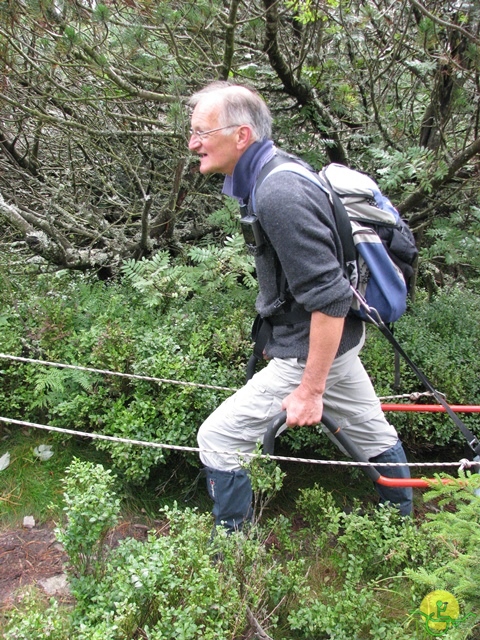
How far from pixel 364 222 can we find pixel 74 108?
307 cm

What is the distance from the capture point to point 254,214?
2.32 metres

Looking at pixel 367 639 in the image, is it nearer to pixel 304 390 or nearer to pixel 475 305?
pixel 304 390

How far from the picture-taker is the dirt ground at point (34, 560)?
2619 millimetres

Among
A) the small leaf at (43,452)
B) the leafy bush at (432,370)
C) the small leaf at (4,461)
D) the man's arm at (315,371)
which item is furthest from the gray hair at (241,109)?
the small leaf at (4,461)

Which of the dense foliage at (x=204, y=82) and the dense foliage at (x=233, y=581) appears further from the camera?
the dense foliage at (x=204, y=82)

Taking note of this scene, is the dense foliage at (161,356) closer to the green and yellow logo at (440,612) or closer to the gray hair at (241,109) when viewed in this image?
the gray hair at (241,109)

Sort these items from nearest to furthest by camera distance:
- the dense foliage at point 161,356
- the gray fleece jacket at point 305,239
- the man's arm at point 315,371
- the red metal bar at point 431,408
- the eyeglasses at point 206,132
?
the gray fleece jacket at point 305,239, the man's arm at point 315,371, the eyeglasses at point 206,132, the red metal bar at point 431,408, the dense foliage at point 161,356

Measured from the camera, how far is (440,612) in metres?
1.77

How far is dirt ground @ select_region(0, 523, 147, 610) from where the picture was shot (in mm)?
2619

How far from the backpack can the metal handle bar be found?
1.83 ft

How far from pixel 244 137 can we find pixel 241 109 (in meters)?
0.12

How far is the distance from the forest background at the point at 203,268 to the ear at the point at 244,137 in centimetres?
135

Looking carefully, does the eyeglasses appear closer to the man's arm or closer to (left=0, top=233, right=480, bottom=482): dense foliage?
the man's arm

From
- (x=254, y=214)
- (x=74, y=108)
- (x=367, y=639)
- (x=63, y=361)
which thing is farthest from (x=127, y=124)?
(x=367, y=639)
